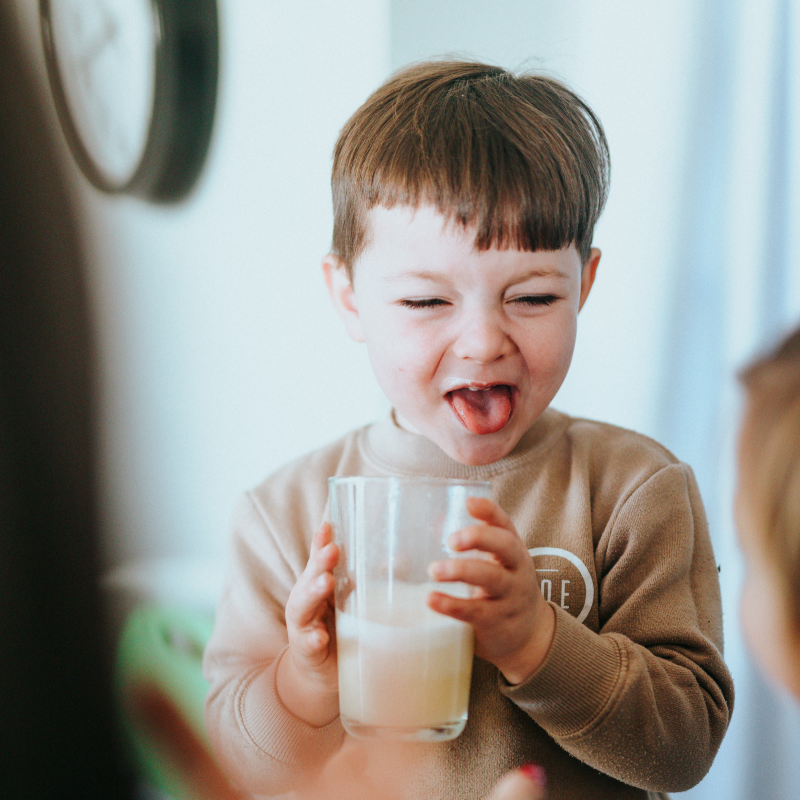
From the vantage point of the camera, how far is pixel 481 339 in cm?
57

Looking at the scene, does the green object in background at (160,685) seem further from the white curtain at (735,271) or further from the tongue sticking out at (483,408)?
the white curtain at (735,271)

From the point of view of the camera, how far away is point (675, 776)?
0.58 meters

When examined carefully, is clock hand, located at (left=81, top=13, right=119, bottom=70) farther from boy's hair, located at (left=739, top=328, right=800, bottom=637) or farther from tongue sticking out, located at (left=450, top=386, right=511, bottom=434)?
boy's hair, located at (left=739, top=328, right=800, bottom=637)

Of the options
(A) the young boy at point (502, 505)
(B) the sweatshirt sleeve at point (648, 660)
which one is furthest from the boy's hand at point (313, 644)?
(B) the sweatshirt sleeve at point (648, 660)

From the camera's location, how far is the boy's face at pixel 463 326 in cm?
58

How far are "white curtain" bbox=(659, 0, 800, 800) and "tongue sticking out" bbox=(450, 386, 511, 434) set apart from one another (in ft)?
0.94

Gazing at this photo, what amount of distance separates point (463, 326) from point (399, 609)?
0.22 metres

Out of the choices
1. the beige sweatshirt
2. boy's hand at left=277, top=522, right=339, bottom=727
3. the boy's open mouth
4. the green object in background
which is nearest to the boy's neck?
the beige sweatshirt

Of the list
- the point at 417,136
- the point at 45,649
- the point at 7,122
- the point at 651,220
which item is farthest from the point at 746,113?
the point at 45,649

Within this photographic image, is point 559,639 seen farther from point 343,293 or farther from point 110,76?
point 110,76

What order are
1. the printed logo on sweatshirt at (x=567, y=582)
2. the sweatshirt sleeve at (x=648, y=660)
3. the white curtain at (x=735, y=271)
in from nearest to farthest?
the sweatshirt sleeve at (x=648, y=660)
the printed logo on sweatshirt at (x=567, y=582)
the white curtain at (x=735, y=271)

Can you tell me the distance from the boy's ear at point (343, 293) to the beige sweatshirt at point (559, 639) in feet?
0.33

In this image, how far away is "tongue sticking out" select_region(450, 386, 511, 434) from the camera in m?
0.62

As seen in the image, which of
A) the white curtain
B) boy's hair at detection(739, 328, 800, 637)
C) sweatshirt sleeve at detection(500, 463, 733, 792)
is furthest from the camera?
the white curtain
